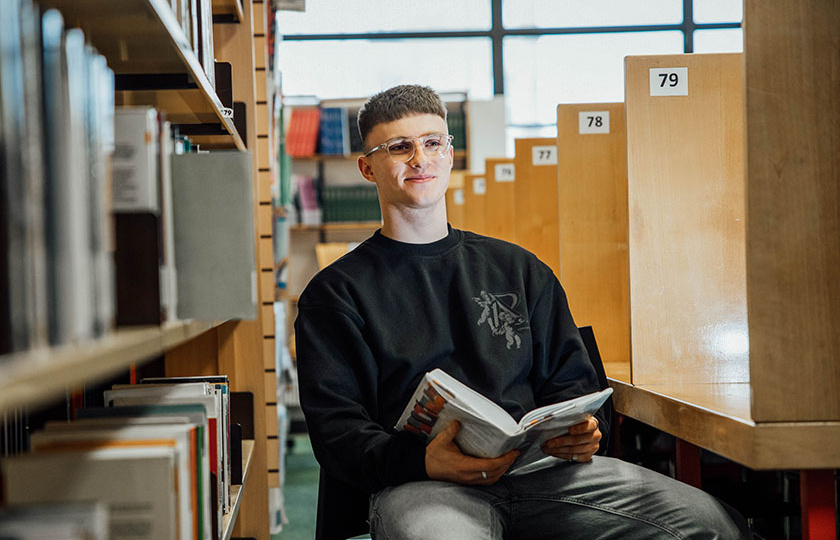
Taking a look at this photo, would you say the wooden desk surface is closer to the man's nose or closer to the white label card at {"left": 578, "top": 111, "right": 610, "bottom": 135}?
the man's nose

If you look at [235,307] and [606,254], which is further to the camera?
Result: [606,254]

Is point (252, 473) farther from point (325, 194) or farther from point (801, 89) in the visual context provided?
point (325, 194)

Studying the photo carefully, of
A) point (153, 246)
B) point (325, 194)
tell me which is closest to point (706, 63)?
point (153, 246)

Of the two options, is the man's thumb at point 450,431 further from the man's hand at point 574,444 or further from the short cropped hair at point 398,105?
the short cropped hair at point 398,105

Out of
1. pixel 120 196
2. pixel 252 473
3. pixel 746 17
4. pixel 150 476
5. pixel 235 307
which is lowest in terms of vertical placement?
pixel 252 473

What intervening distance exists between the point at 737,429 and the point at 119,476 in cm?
84

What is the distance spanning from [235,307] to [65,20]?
1.36 ft

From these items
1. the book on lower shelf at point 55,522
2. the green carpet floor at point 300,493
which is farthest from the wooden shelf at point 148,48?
the green carpet floor at point 300,493

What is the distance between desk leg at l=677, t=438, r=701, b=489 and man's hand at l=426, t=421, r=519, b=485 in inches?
19.0

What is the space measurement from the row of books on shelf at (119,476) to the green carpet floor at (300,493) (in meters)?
2.08

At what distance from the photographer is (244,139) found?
2.26 meters

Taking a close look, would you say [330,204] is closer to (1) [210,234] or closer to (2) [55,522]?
(1) [210,234]

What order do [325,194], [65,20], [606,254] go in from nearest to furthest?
[65,20] < [606,254] < [325,194]

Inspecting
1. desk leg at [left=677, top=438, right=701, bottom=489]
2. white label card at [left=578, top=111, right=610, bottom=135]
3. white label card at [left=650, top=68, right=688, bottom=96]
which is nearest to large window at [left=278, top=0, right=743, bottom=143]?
white label card at [left=578, top=111, right=610, bottom=135]
